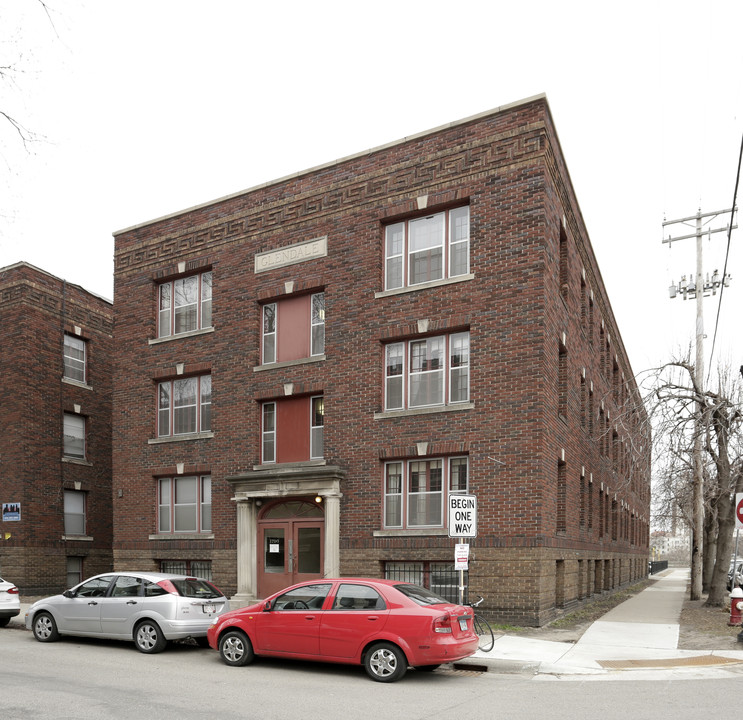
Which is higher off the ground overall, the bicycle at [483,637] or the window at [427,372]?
the window at [427,372]

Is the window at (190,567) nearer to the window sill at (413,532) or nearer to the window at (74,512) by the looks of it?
the window sill at (413,532)

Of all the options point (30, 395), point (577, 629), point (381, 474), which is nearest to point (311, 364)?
point (381, 474)

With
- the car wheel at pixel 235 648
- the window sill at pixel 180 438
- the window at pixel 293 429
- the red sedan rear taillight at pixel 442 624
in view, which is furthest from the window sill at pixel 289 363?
the red sedan rear taillight at pixel 442 624

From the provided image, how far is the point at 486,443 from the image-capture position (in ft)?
58.8

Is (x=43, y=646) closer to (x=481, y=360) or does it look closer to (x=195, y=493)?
(x=195, y=493)

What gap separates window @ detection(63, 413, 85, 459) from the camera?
93.9 feet

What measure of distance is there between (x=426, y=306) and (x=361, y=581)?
28.1ft

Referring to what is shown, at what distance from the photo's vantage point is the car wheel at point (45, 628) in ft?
49.4

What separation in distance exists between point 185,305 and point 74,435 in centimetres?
864

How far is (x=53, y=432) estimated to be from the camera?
27812 mm

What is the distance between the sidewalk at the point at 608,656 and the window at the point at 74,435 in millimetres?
18958

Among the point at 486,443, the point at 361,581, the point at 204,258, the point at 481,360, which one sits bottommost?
the point at 361,581

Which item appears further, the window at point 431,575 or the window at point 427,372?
the window at point 427,372

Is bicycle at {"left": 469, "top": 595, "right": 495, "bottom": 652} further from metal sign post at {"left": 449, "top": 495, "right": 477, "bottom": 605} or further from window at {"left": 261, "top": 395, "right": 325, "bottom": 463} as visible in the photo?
window at {"left": 261, "top": 395, "right": 325, "bottom": 463}
